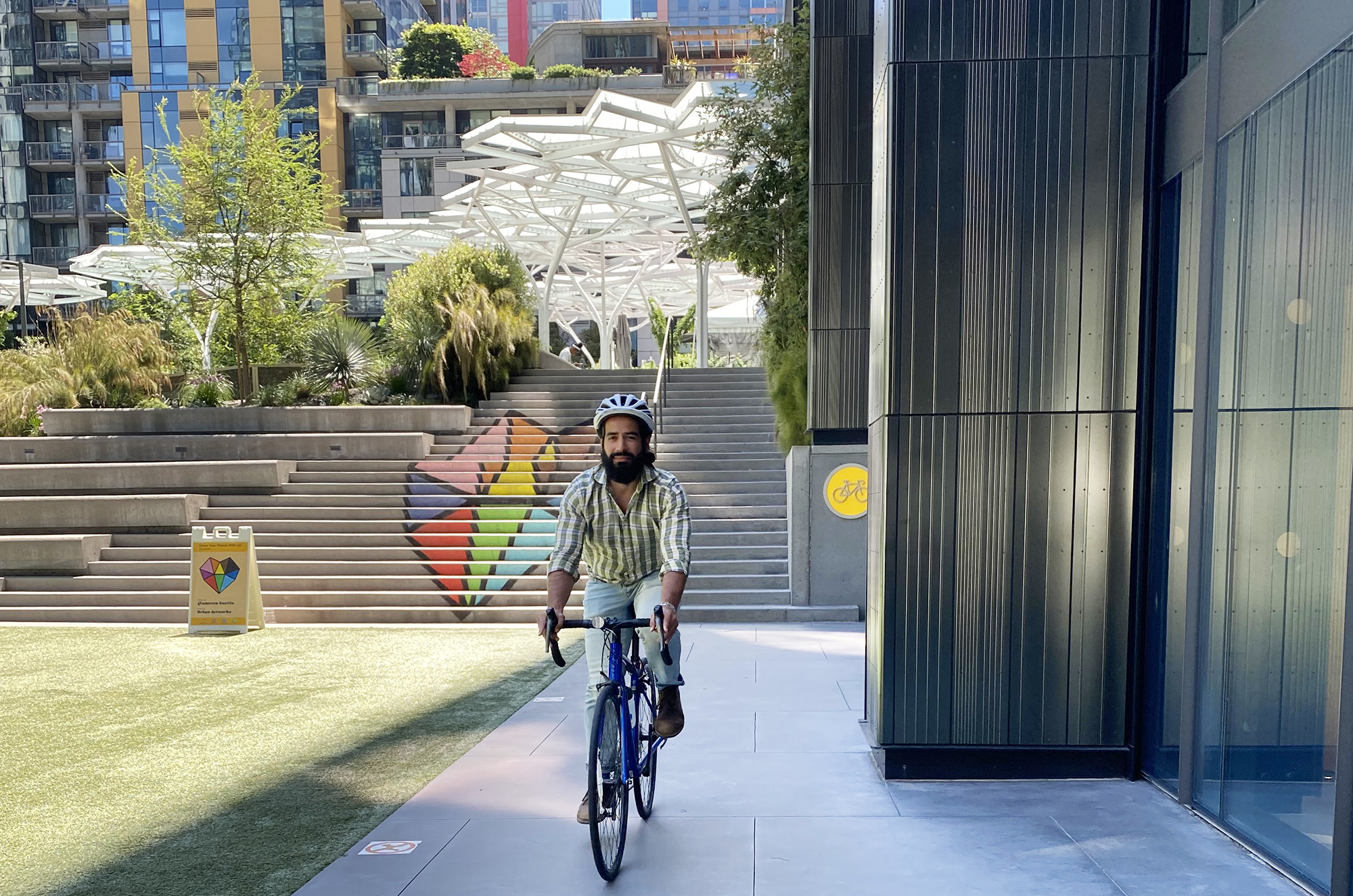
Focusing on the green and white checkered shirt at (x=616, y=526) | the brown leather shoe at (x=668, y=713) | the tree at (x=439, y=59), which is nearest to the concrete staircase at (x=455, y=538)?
the brown leather shoe at (x=668, y=713)

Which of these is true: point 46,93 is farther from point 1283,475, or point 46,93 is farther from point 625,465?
point 1283,475

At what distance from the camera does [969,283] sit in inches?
232

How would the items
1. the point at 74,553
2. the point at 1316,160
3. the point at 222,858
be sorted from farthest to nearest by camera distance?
the point at 74,553 → the point at 222,858 → the point at 1316,160

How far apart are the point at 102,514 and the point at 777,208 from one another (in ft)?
33.6

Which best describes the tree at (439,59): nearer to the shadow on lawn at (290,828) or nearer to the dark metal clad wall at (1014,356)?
the shadow on lawn at (290,828)

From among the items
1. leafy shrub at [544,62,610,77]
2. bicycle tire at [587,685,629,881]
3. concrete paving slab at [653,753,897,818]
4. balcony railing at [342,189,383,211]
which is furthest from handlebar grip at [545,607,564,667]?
balcony railing at [342,189,383,211]

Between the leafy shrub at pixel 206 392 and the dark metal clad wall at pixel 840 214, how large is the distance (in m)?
12.2

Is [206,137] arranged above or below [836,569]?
above

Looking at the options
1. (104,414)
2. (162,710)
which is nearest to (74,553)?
(104,414)

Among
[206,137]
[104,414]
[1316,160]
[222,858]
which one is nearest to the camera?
[1316,160]

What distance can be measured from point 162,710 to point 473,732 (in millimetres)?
2678

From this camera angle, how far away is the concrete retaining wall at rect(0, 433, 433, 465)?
57.3 ft

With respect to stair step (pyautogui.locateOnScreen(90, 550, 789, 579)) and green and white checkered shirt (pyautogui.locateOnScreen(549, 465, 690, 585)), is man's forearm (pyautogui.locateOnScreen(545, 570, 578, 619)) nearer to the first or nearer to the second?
green and white checkered shirt (pyautogui.locateOnScreen(549, 465, 690, 585))

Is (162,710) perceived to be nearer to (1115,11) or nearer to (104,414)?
(1115,11)
